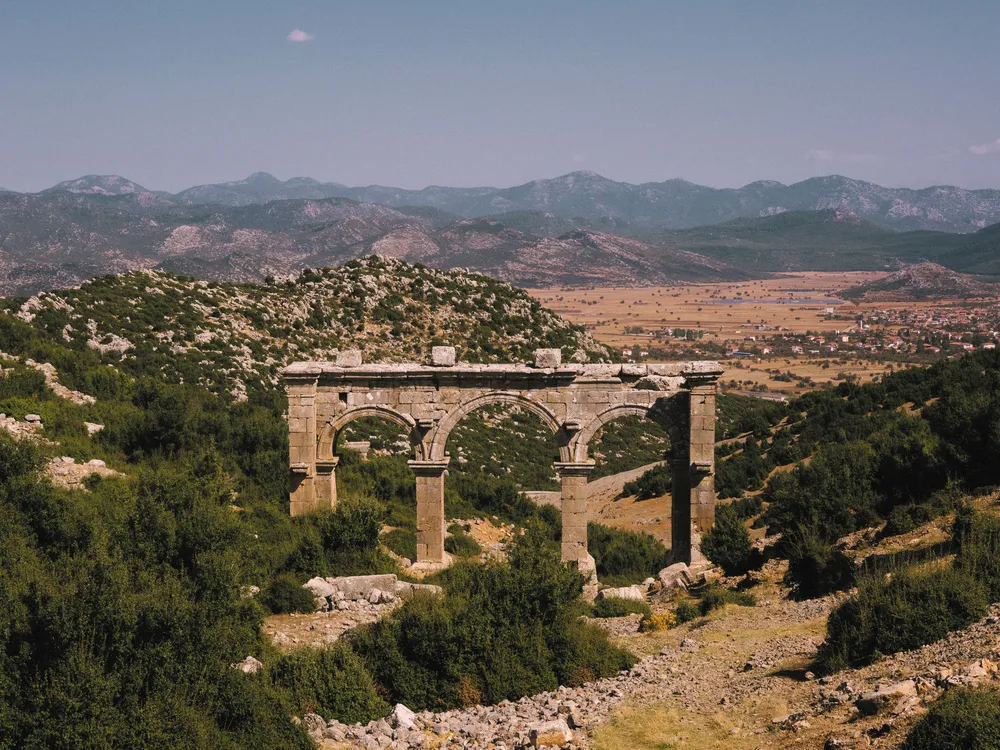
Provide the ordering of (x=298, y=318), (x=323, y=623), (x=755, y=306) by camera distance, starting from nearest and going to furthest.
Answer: (x=323, y=623), (x=298, y=318), (x=755, y=306)

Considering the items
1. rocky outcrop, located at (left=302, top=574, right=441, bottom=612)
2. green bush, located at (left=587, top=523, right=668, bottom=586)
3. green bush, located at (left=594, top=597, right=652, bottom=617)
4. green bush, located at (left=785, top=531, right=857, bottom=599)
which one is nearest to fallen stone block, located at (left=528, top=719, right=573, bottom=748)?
rocky outcrop, located at (left=302, top=574, right=441, bottom=612)

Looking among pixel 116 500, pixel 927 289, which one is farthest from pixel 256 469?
pixel 927 289

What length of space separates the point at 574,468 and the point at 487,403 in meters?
2.26

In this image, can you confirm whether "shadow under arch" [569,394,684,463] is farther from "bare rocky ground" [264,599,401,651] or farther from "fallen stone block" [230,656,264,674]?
"fallen stone block" [230,656,264,674]

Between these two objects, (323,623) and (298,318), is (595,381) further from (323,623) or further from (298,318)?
(298,318)

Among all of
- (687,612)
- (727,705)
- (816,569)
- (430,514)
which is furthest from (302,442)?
(727,705)

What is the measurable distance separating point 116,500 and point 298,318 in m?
24.5

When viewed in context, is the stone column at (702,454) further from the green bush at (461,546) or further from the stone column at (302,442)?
the stone column at (302,442)

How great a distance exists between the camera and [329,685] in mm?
11797

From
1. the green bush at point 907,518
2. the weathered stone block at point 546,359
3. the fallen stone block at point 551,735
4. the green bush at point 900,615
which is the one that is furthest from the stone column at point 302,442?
the green bush at point 900,615

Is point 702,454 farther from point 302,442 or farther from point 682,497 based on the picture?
point 302,442

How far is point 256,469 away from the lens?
23469mm

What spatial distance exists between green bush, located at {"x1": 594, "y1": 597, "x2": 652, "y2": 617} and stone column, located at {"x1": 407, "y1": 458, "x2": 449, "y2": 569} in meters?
4.40

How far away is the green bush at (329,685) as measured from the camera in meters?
11.6
